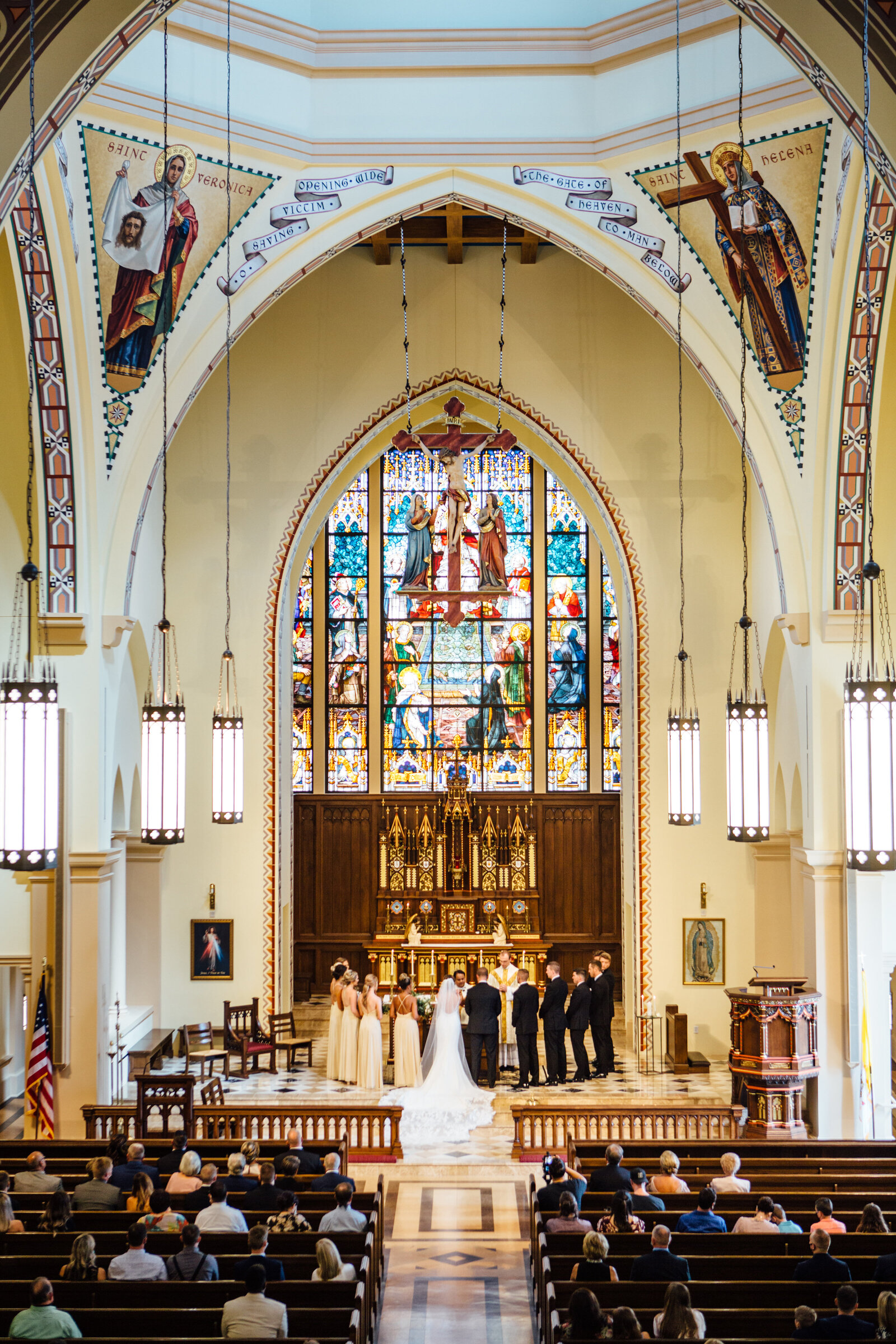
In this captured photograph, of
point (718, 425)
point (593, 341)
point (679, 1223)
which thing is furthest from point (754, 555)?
point (679, 1223)

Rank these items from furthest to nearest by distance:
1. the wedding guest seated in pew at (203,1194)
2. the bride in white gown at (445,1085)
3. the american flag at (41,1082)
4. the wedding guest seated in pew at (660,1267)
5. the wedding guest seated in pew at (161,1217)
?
the bride in white gown at (445,1085) → the american flag at (41,1082) → the wedding guest seated in pew at (203,1194) → the wedding guest seated in pew at (161,1217) → the wedding guest seated in pew at (660,1267)

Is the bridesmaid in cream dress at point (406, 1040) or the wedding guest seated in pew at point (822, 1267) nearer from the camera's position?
the wedding guest seated in pew at point (822, 1267)

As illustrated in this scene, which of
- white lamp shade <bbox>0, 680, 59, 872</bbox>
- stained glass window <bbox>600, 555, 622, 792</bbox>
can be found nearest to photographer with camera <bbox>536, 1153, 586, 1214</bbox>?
white lamp shade <bbox>0, 680, 59, 872</bbox>

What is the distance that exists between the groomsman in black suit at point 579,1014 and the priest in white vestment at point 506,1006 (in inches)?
35.7

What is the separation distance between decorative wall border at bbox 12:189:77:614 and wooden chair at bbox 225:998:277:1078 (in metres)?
5.44

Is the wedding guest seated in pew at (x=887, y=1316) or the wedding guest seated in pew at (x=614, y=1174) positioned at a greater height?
the wedding guest seated in pew at (x=887, y=1316)

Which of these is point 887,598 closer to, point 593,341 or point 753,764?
point 753,764

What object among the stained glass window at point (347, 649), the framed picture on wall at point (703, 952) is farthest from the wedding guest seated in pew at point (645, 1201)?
the stained glass window at point (347, 649)

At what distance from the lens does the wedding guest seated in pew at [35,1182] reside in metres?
8.89

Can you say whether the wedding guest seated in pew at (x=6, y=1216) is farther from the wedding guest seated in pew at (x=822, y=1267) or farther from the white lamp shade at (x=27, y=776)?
the wedding guest seated in pew at (x=822, y=1267)

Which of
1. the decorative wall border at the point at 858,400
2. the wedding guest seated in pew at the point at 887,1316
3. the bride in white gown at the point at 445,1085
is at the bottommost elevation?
the bride in white gown at the point at 445,1085

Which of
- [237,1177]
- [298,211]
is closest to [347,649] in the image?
[298,211]

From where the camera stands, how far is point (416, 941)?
17.9 meters

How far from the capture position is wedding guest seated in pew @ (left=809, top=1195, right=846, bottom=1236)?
7676 millimetres
